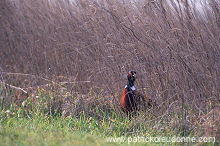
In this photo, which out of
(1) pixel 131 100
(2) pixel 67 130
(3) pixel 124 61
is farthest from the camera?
(3) pixel 124 61

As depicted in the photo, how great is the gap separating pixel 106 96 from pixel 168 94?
91 cm

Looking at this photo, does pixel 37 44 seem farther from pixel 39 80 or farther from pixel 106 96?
pixel 106 96

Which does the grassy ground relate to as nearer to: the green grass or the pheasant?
the green grass

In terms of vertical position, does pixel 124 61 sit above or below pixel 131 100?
above

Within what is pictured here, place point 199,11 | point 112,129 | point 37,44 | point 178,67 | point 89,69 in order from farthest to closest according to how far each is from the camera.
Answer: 1. point 37,44
2. point 89,69
3. point 199,11
4. point 178,67
5. point 112,129

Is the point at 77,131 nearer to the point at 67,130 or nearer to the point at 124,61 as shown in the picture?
the point at 67,130

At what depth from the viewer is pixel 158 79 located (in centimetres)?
452

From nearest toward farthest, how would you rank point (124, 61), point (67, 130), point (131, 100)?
1. point (67, 130)
2. point (131, 100)
3. point (124, 61)

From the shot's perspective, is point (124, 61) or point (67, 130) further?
point (124, 61)

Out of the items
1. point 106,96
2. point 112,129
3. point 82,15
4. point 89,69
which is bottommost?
point 112,129

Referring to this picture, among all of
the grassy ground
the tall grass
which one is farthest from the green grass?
the tall grass

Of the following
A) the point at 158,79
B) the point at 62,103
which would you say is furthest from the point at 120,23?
the point at 62,103

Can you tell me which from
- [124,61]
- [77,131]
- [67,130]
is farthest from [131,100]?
[67,130]

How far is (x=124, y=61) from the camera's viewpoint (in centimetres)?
493
